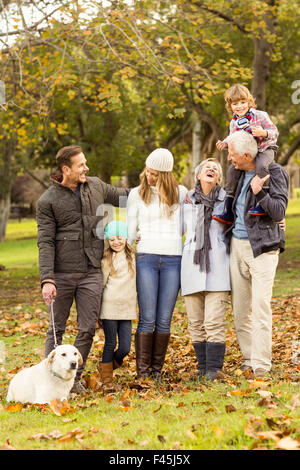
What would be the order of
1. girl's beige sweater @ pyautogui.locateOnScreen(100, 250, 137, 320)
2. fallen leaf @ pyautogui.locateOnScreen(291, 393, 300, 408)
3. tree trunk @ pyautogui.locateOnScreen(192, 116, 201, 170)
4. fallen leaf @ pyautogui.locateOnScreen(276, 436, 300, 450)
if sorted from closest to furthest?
1. fallen leaf @ pyautogui.locateOnScreen(276, 436, 300, 450)
2. fallen leaf @ pyautogui.locateOnScreen(291, 393, 300, 408)
3. girl's beige sweater @ pyautogui.locateOnScreen(100, 250, 137, 320)
4. tree trunk @ pyautogui.locateOnScreen(192, 116, 201, 170)

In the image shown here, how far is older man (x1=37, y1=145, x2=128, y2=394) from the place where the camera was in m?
6.43

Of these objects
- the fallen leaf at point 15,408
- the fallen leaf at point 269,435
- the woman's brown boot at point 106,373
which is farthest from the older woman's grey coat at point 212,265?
the fallen leaf at point 269,435

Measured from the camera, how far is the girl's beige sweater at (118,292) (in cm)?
670

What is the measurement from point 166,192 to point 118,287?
1.09 meters

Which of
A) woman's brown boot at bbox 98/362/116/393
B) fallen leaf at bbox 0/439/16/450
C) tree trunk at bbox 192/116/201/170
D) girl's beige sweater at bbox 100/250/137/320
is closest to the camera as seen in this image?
fallen leaf at bbox 0/439/16/450

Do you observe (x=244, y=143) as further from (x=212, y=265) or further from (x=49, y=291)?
(x=49, y=291)

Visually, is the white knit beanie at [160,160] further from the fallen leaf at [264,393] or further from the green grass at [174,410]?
the fallen leaf at [264,393]

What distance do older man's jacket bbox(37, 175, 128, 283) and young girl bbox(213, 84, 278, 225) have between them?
1.26 m

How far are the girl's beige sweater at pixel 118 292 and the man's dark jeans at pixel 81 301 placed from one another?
12 centimetres

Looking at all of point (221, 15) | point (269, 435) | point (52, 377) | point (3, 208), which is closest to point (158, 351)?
point (52, 377)

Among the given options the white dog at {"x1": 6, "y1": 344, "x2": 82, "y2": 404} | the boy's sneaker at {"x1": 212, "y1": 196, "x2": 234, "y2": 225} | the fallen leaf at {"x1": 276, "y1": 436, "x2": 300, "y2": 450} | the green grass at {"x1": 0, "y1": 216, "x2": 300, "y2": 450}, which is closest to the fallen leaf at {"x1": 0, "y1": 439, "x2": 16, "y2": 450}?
the green grass at {"x1": 0, "y1": 216, "x2": 300, "y2": 450}

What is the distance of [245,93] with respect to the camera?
6543 millimetres

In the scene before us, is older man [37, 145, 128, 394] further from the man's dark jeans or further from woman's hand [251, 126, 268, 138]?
woman's hand [251, 126, 268, 138]

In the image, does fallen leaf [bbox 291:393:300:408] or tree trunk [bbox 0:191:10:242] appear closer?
fallen leaf [bbox 291:393:300:408]
